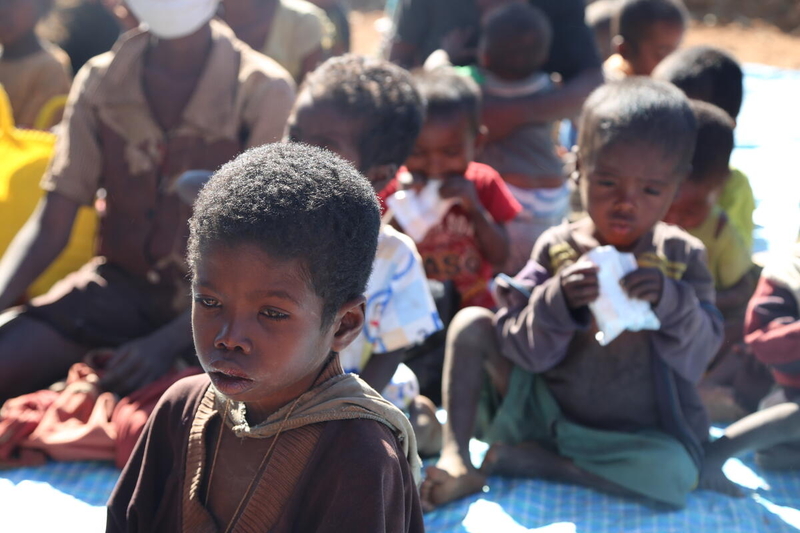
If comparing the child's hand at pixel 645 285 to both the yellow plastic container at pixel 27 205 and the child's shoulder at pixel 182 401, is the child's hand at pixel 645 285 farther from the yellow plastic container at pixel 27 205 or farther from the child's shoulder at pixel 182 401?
the yellow plastic container at pixel 27 205

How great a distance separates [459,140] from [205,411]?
186 centimetres

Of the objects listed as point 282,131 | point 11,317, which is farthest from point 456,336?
point 11,317

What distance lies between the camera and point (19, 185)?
12.1 ft

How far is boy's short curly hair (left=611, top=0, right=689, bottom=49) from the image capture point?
198 inches

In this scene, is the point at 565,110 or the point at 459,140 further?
the point at 565,110

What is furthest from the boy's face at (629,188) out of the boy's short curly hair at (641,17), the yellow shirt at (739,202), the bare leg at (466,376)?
the boy's short curly hair at (641,17)

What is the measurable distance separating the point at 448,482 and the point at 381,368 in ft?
1.20

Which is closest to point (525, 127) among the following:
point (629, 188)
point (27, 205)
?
point (629, 188)

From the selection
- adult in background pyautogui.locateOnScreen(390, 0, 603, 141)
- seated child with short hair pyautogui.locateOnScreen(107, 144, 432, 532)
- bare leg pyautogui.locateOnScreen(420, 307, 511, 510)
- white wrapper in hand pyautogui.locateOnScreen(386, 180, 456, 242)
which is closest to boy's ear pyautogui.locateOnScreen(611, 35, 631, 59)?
adult in background pyautogui.locateOnScreen(390, 0, 603, 141)

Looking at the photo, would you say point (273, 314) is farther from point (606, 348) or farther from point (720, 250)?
point (720, 250)

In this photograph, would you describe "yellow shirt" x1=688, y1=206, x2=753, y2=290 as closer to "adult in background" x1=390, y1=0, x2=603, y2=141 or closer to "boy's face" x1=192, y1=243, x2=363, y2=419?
"adult in background" x1=390, y1=0, x2=603, y2=141

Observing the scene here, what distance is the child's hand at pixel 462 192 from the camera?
10.8 feet

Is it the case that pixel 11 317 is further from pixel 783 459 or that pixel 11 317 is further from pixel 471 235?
pixel 783 459

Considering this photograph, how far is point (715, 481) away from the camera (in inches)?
108
